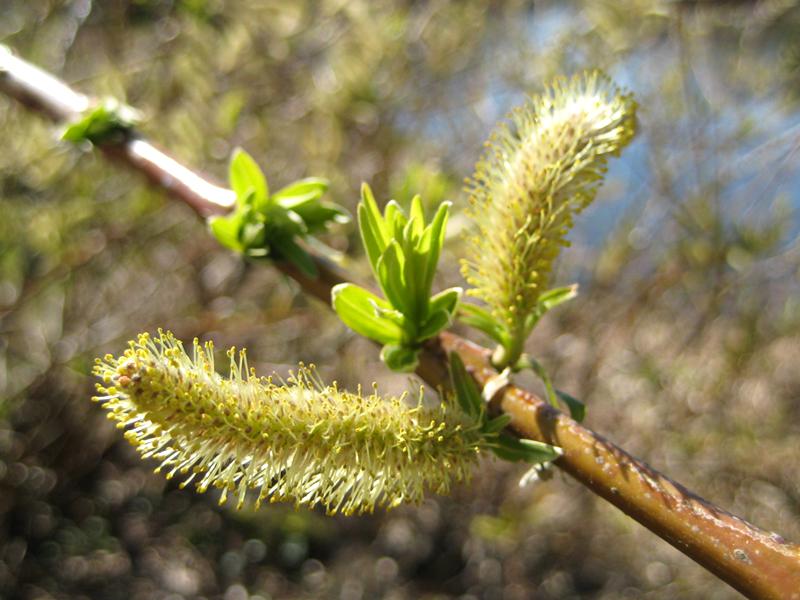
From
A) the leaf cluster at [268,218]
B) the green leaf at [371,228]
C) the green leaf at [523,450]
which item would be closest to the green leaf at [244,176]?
the leaf cluster at [268,218]

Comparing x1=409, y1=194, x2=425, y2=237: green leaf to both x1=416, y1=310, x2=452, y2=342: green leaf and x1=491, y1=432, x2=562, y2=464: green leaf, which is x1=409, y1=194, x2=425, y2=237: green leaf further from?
x1=491, y1=432, x2=562, y2=464: green leaf

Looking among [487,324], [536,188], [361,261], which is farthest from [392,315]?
[361,261]

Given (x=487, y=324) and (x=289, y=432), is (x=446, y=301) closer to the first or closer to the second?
(x=487, y=324)

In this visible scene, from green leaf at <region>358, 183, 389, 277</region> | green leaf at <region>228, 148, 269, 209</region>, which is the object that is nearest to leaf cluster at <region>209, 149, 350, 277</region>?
green leaf at <region>228, 148, 269, 209</region>

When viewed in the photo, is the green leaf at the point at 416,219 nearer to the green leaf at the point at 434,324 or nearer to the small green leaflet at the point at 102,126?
the green leaf at the point at 434,324

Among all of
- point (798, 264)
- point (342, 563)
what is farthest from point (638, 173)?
point (342, 563)

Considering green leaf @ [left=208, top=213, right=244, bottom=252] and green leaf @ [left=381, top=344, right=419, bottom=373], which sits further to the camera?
green leaf @ [left=208, top=213, right=244, bottom=252]
